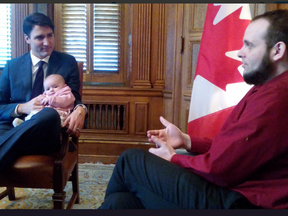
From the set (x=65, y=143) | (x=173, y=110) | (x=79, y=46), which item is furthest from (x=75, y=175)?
(x=79, y=46)

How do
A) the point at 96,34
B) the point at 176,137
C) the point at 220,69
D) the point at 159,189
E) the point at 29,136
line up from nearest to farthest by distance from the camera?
the point at 159,189 → the point at 176,137 → the point at 29,136 → the point at 220,69 → the point at 96,34

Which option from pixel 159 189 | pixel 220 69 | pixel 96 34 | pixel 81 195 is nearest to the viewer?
pixel 159 189

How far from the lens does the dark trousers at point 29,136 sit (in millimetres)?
1541

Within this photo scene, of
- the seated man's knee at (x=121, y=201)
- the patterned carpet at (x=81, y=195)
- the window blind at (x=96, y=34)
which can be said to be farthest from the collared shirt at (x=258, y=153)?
the window blind at (x=96, y=34)

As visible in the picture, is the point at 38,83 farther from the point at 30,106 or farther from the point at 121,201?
the point at 121,201

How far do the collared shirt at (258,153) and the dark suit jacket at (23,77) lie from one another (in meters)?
1.24

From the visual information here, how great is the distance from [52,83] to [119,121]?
152 cm

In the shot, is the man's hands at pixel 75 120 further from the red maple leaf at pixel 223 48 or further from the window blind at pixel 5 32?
the window blind at pixel 5 32

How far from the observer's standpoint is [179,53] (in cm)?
287

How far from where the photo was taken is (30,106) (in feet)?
5.82

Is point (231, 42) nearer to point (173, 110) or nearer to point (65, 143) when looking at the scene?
point (173, 110)

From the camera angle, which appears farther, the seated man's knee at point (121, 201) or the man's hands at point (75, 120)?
the man's hands at point (75, 120)

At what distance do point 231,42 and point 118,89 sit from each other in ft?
4.89

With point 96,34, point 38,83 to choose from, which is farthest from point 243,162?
point 96,34
